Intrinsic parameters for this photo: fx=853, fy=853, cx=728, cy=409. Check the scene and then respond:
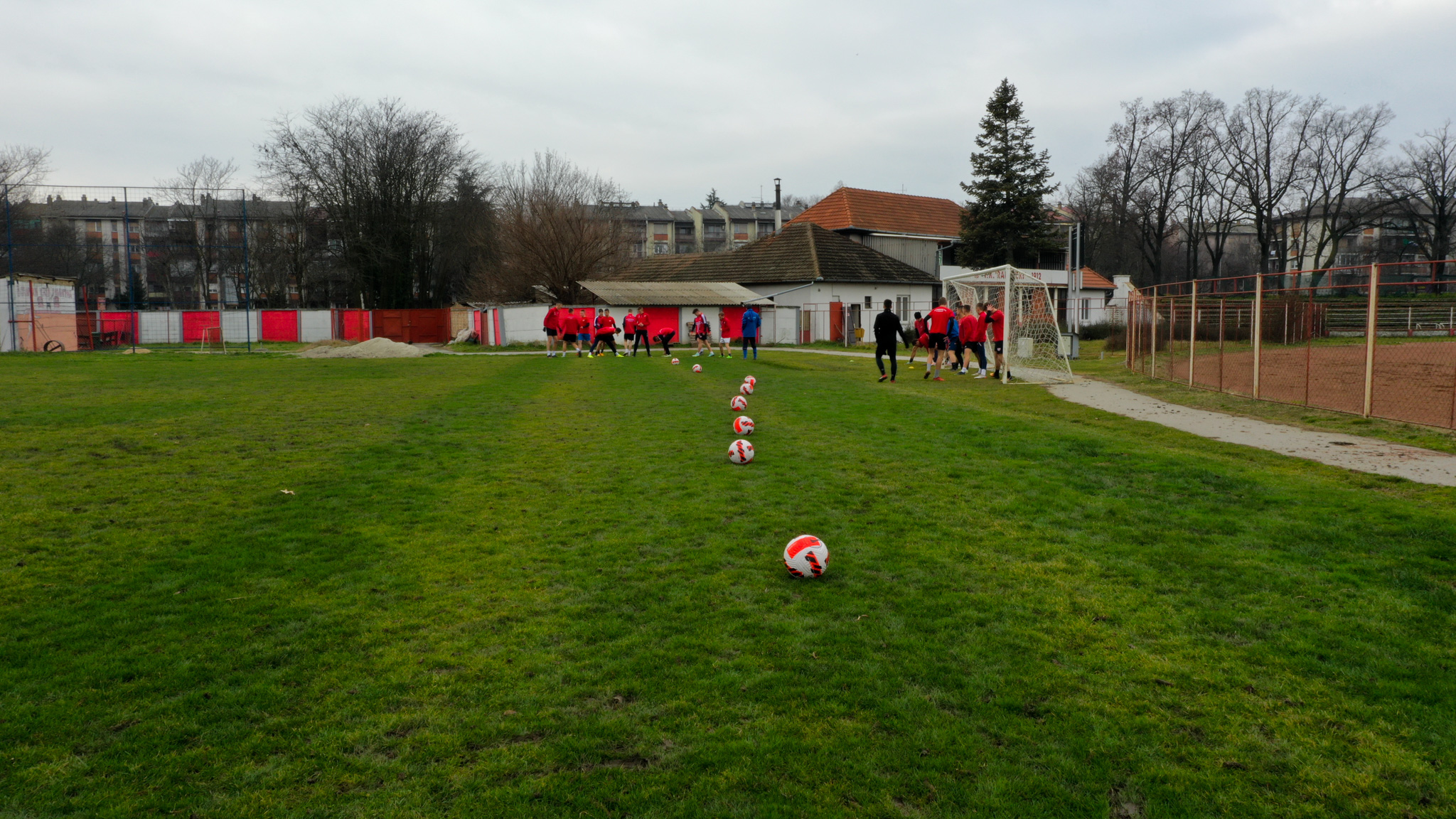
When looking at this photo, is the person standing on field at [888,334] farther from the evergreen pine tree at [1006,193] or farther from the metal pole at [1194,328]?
the evergreen pine tree at [1006,193]

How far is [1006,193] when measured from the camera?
49.2 metres

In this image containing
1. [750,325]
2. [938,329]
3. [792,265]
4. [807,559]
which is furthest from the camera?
[792,265]

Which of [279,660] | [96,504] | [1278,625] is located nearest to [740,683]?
[279,660]

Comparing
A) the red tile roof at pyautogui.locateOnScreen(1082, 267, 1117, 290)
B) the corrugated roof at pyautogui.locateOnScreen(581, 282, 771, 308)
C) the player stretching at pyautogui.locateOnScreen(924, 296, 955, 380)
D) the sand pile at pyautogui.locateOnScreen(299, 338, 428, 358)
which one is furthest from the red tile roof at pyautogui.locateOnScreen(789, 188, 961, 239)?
the player stretching at pyautogui.locateOnScreen(924, 296, 955, 380)

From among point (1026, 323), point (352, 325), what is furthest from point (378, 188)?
point (1026, 323)

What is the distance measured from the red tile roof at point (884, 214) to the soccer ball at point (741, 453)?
46364 millimetres

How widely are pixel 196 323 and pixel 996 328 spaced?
4112cm

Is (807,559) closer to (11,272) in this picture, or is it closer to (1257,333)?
(1257,333)

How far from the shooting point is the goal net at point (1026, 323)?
2077 centimetres

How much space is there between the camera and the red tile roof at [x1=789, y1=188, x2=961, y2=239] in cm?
5500

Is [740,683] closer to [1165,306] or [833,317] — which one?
[1165,306]

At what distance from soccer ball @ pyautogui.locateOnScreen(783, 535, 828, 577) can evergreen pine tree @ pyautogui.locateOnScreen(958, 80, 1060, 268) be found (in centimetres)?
4792

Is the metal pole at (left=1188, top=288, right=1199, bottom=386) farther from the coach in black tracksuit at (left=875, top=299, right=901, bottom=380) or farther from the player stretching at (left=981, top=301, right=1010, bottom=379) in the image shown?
the coach in black tracksuit at (left=875, top=299, right=901, bottom=380)

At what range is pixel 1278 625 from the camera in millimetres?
4645
